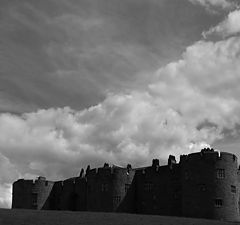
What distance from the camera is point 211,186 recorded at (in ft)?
204

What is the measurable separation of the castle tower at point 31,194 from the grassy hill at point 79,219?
27.8 metres

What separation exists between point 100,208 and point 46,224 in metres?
24.0

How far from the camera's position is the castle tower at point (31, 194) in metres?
87.8

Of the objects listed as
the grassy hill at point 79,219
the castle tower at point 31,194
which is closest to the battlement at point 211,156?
the grassy hill at point 79,219

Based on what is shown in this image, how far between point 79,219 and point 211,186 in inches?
691

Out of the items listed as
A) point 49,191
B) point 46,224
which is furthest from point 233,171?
point 49,191

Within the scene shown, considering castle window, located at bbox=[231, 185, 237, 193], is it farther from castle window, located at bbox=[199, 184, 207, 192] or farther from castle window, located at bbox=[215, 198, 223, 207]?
castle window, located at bbox=[199, 184, 207, 192]

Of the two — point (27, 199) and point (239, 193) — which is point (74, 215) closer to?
point (239, 193)

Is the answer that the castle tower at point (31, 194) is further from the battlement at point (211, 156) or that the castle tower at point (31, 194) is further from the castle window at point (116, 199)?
the battlement at point (211, 156)

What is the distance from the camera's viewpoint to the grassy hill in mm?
51688

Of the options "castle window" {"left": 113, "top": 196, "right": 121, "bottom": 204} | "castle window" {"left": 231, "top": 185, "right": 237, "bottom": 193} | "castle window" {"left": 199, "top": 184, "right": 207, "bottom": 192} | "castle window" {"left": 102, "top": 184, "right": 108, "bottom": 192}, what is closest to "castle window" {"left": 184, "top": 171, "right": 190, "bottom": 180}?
"castle window" {"left": 199, "top": 184, "right": 207, "bottom": 192}

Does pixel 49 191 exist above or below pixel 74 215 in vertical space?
above

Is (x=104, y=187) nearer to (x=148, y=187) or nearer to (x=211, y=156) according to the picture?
(x=148, y=187)

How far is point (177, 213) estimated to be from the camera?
68062 mm
